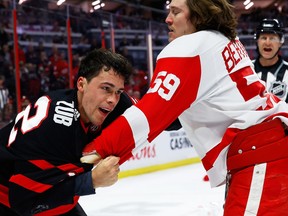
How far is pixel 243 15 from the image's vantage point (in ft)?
35.6

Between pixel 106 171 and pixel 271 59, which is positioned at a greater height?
pixel 271 59

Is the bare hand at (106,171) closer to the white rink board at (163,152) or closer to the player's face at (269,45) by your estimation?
the player's face at (269,45)

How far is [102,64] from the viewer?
70.7 inches

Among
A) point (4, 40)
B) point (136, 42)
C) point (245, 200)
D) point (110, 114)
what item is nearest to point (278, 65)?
point (110, 114)

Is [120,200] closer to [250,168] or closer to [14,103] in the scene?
[14,103]

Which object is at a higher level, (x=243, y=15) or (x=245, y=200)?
(x=243, y=15)

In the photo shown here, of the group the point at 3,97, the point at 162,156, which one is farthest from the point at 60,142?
the point at 162,156

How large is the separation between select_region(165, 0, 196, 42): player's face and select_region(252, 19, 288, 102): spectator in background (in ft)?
6.07

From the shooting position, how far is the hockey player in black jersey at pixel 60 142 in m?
1.67

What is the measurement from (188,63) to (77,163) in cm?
50

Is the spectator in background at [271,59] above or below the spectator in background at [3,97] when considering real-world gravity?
above

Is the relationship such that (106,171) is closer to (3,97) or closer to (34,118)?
(34,118)

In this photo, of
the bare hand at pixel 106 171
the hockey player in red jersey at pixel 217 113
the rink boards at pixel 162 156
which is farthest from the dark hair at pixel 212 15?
the rink boards at pixel 162 156

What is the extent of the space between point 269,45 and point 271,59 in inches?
5.0
